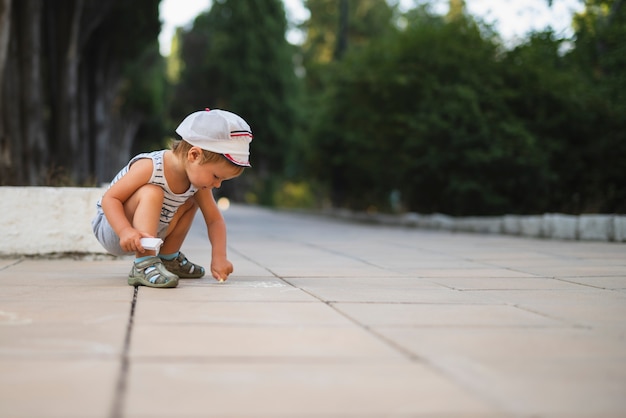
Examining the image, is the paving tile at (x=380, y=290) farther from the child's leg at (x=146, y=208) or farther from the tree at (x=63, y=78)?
the tree at (x=63, y=78)

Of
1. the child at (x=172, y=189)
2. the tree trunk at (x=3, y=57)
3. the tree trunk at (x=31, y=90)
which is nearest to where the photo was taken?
the child at (x=172, y=189)

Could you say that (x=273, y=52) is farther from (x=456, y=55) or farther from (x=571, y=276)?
(x=571, y=276)

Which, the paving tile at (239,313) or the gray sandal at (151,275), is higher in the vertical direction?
the gray sandal at (151,275)

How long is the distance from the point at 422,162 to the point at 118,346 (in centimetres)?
1294

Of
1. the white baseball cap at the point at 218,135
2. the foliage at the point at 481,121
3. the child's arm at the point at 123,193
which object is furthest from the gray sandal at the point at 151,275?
the foliage at the point at 481,121

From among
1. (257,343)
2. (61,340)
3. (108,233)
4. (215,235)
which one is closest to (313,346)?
(257,343)

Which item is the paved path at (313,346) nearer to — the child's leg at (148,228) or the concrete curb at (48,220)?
the child's leg at (148,228)

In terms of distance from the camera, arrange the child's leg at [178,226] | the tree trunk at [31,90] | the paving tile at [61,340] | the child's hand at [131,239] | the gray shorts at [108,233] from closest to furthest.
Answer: the paving tile at [61,340] < the child's hand at [131,239] < the gray shorts at [108,233] < the child's leg at [178,226] < the tree trunk at [31,90]

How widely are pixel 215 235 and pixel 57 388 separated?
2863 millimetres

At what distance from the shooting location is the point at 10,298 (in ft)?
14.0

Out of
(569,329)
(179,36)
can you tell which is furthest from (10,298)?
(179,36)

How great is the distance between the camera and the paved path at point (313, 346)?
2.29 metres

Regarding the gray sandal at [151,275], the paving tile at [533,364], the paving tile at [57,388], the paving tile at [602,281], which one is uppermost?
the gray sandal at [151,275]

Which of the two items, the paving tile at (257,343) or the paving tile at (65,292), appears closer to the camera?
the paving tile at (257,343)
